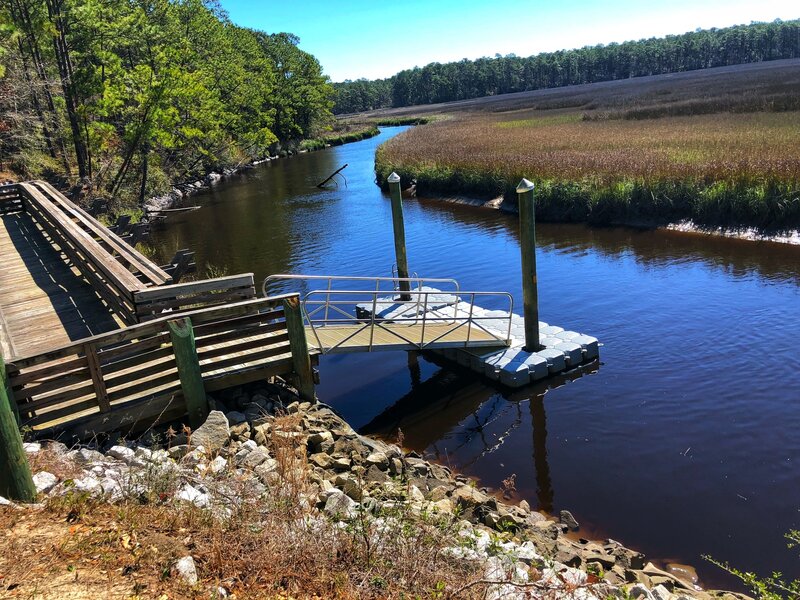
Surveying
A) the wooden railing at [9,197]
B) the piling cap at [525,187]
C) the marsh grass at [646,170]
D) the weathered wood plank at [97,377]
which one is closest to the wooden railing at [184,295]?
the weathered wood plank at [97,377]

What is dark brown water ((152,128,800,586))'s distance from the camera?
822 cm

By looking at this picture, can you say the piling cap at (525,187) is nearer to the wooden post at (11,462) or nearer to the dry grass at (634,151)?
the wooden post at (11,462)

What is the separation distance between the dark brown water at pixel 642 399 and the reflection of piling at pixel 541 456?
0.03m

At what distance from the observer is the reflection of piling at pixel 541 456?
8947mm

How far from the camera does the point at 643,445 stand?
31.8ft

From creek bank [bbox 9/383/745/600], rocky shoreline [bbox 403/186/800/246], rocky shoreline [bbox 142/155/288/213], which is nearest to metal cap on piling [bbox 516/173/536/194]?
creek bank [bbox 9/383/745/600]

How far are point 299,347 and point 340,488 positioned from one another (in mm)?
2460

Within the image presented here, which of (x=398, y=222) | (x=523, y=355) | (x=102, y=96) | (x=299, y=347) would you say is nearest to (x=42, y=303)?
(x=299, y=347)

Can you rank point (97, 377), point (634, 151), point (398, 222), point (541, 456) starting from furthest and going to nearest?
point (634, 151)
point (398, 222)
point (541, 456)
point (97, 377)

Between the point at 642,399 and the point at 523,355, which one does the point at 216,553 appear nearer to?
the point at 642,399

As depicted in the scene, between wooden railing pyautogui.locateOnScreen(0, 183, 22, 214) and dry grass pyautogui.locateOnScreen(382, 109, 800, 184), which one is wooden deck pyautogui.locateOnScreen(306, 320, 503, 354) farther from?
wooden railing pyautogui.locateOnScreen(0, 183, 22, 214)

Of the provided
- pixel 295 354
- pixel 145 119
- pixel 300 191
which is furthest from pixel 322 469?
pixel 300 191

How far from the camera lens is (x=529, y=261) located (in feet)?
40.3

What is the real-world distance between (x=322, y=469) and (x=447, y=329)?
231 inches
